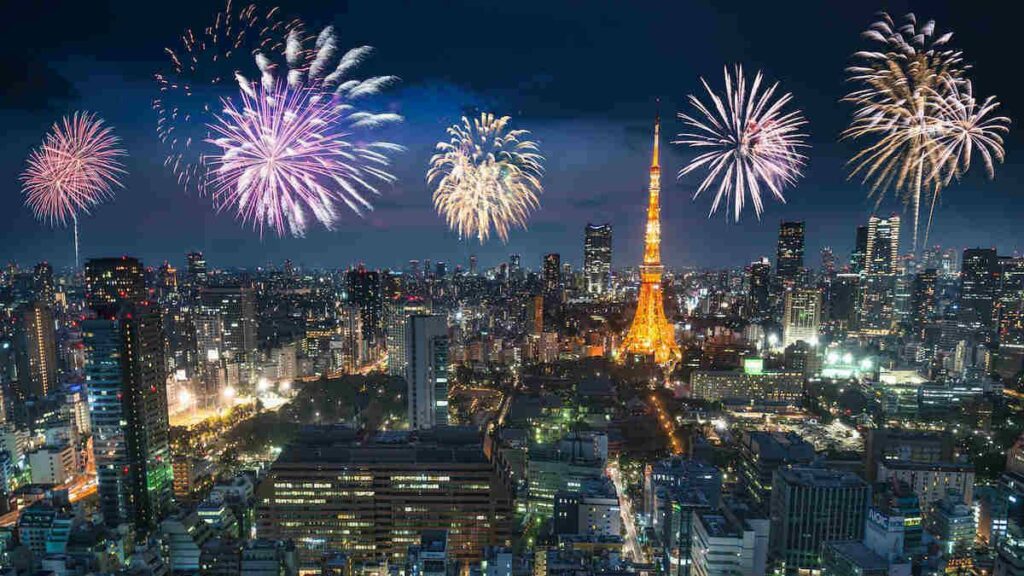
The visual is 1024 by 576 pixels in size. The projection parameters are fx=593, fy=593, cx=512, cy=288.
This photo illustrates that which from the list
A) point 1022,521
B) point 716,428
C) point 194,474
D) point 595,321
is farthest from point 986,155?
point 595,321

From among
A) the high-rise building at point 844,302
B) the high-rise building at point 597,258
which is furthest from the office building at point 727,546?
the high-rise building at point 597,258

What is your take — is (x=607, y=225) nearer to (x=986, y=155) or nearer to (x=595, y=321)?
(x=595, y=321)

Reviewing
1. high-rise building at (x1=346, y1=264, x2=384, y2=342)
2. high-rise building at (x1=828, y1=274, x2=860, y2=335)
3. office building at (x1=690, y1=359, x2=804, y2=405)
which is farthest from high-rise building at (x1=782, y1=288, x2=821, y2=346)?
high-rise building at (x1=346, y1=264, x2=384, y2=342)

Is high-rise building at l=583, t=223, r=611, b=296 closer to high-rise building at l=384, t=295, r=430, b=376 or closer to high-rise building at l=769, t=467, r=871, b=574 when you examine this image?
high-rise building at l=384, t=295, r=430, b=376

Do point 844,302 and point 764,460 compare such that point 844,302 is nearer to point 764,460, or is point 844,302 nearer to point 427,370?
point 764,460

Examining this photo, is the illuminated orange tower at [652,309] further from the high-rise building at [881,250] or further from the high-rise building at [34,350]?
the high-rise building at [34,350]

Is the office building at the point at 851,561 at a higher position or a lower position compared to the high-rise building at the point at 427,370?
lower
